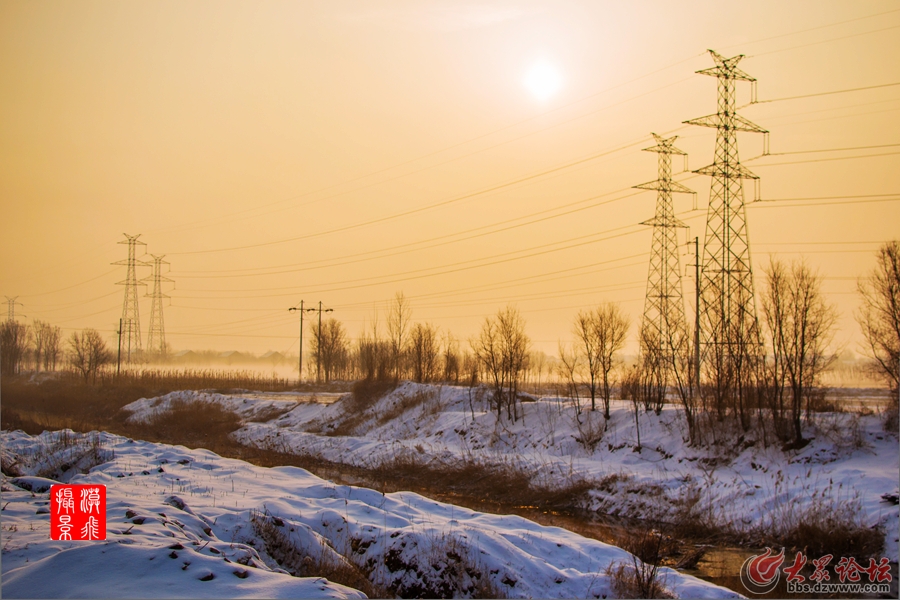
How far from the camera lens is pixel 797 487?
1661 cm

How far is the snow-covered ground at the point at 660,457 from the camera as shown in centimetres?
1584

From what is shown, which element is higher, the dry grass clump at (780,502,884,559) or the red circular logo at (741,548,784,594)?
the dry grass clump at (780,502,884,559)

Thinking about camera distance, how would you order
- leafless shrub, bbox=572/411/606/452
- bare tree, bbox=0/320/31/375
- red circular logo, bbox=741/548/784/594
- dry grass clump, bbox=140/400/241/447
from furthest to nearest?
1. bare tree, bbox=0/320/31/375
2. dry grass clump, bbox=140/400/241/447
3. leafless shrub, bbox=572/411/606/452
4. red circular logo, bbox=741/548/784/594

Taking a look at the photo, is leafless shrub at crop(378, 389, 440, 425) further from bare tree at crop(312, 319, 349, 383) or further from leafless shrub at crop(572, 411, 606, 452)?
bare tree at crop(312, 319, 349, 383)

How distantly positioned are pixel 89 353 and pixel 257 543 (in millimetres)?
57432

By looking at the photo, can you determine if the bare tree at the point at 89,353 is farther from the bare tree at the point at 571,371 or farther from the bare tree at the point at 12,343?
the bare tree at the point at 571,371

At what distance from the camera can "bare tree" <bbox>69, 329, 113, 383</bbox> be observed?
187 ft

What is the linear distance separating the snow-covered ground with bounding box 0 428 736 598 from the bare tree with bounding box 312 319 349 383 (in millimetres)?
50793

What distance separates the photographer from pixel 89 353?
58906 millimetres

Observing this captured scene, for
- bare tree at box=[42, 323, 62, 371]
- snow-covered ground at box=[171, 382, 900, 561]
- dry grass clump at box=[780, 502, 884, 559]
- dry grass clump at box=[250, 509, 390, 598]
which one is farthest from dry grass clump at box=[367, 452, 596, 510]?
bare tree at box=[42, 323, 62, 371]

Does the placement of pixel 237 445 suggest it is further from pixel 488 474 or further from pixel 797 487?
pixel 797 487

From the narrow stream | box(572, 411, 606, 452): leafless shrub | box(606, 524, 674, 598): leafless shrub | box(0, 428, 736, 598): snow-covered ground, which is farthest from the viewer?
box(572, 411, 606, 452): leafless shrub

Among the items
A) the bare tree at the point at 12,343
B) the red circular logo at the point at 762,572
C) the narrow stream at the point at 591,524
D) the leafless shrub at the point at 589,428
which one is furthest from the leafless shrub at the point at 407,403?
the bare tree at the point at 12,343

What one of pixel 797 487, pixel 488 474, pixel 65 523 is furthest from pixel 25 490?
pixel 797 487
